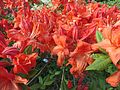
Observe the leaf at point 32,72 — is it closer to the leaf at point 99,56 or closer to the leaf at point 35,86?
the leaf at point 35,86

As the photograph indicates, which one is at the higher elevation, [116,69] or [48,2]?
[116,69]

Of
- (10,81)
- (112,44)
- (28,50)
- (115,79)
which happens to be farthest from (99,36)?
(10,81)

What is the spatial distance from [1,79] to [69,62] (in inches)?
13.8

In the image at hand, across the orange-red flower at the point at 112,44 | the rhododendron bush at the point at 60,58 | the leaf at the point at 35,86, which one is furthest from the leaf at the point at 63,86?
the orange-red flower at the point at 112,44

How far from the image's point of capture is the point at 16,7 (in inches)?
189

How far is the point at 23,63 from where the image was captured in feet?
5.42

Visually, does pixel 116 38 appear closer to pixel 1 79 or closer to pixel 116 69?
pixel 116 69

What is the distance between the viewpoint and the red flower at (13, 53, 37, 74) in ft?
5.35

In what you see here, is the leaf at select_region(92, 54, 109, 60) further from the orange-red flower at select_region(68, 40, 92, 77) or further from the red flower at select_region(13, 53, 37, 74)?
the red flower at select_region(13, 53, 37, 74)

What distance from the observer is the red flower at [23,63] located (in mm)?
1629

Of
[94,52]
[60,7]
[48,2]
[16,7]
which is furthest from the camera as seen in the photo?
[48,2]

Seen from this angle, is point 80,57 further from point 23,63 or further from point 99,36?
point 23,63

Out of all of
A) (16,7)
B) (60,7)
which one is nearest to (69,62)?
(60,7)

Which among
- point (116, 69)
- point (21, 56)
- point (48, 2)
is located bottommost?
point (48, 2)
